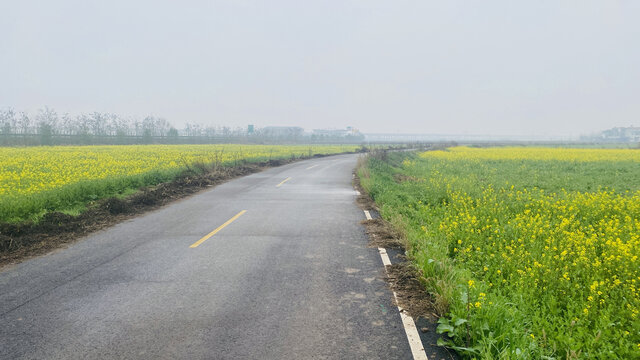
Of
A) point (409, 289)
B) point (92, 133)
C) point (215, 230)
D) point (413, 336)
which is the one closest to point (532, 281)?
point (409, 289)

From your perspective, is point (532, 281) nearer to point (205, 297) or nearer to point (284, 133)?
point (205, 297)

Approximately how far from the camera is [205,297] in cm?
488

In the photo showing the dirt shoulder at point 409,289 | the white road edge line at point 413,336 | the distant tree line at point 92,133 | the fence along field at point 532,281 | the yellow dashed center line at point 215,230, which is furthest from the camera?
the distant tree line at point 92,133

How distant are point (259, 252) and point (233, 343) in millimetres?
3168

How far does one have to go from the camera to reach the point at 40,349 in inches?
142

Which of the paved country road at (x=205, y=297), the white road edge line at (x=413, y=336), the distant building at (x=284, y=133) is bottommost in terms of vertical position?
the paved country road at (x=205, y=297)

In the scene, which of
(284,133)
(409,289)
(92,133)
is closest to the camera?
(409,289)

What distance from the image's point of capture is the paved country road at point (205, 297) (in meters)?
3.68

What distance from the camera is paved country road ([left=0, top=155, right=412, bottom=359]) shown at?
368cm

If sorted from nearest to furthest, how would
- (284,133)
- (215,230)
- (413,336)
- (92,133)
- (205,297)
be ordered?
(413,336) < (205,297) < (215,230) < (92,133) < (284,133)

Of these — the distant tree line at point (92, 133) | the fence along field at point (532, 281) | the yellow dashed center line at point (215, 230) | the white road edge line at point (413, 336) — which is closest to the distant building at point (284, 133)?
the distant tree line at point (92, 133)

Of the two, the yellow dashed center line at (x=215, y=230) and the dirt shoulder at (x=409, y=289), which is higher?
the dirt shoulder at (x=409, y=289)

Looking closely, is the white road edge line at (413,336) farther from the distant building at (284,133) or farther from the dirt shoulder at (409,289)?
the distant building at (284,133)

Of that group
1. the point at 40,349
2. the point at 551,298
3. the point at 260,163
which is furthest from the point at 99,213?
the point at 260,163
